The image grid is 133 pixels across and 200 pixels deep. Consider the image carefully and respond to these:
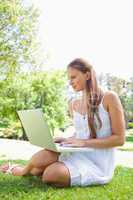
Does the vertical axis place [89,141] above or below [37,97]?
above

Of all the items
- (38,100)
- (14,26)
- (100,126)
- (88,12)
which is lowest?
(38,100)

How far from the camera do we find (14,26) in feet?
52.4

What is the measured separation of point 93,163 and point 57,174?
0.40 m

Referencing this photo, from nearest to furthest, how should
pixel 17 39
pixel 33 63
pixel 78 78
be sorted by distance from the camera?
pixel 78 78 < pixel 17 39 < pixel 33 63

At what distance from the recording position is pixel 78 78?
4293 mm

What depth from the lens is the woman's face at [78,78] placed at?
4.29 meters

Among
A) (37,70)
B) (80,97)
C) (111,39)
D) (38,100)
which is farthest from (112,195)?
(111,39)

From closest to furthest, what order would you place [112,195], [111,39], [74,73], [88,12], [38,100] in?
[112,195] → [74,73] → [38,100] → [88,12] → [111,39]

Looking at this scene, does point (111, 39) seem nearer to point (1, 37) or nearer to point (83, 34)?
point (83, 34)

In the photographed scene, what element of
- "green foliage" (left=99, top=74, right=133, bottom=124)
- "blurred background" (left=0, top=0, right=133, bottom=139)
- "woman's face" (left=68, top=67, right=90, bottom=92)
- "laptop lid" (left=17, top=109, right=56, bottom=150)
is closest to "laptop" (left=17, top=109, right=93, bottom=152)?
"laptop lid" (left=17, top=109, right=56, bottom=150)

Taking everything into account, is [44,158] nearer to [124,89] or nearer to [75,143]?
[75,143]

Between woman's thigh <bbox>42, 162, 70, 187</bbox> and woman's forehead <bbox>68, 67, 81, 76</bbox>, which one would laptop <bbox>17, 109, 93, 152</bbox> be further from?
woman's forehead <bbox>68, 67, 81, 76</bbox>

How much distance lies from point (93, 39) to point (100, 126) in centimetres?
4557

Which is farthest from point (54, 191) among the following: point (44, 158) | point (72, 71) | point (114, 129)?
point (72, 71)
